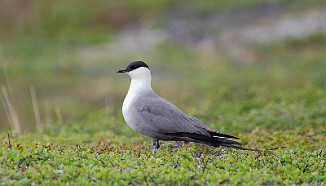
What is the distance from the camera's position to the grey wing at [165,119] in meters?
9.55

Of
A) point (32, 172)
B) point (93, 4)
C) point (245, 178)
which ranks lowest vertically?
point (245, 178)

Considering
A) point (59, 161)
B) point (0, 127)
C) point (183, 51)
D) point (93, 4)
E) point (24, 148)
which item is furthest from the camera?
point (93, 4)

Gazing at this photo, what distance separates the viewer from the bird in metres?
9.41

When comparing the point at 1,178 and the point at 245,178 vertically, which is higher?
the point at 1,178

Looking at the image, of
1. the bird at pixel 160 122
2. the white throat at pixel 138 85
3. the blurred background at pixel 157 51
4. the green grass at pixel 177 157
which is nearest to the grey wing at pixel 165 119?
the bird at pixel 160 122

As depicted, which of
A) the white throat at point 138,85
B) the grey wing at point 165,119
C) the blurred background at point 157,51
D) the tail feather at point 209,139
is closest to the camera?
the tail feather at point 209,139

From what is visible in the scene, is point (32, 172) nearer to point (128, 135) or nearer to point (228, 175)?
point (228, 175)

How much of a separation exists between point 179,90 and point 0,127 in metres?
6.25

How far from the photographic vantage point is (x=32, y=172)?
7.99 m

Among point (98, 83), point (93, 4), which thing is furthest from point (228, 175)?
point (93, 4)

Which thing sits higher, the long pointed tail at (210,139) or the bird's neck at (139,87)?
the bird's neck at (139,87)

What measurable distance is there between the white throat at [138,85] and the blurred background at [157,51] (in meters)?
5.31

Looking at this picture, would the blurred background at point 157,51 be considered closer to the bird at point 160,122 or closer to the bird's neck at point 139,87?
the bird's neck at point 139,87

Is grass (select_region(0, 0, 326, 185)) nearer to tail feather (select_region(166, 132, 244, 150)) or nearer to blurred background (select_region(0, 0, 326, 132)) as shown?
blurred background (select_region(0, 0, 326, 132))
